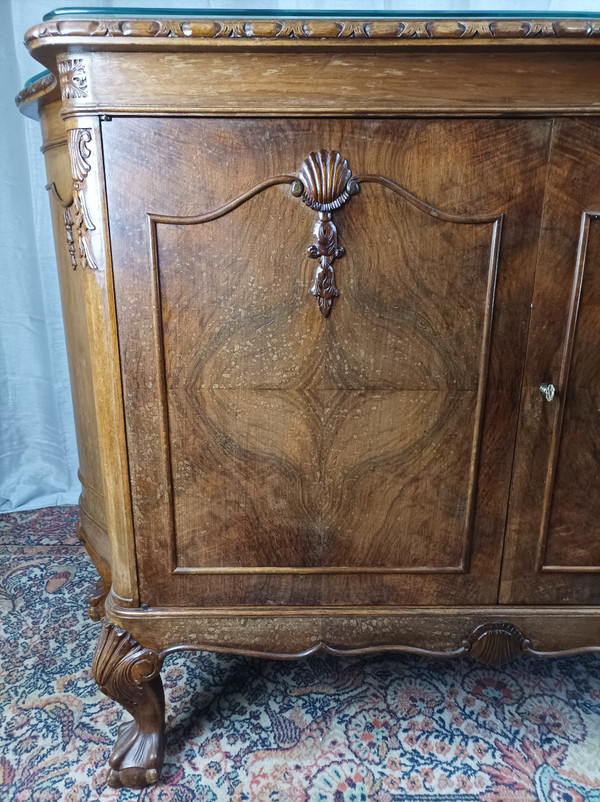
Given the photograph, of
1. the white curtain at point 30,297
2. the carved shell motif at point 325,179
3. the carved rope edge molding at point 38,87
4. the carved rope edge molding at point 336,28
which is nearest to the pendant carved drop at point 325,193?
the carved shell motif at point 325,179

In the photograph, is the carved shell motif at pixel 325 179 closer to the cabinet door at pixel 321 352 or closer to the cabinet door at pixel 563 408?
the cabinet door at pixel 321 352

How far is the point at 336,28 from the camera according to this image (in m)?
0.67

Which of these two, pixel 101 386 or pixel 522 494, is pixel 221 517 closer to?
pixel 101 386

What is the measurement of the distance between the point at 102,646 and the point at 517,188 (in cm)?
83

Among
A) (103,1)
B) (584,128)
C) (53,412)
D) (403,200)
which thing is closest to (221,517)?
(403,200)

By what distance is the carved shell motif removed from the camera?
72 cm

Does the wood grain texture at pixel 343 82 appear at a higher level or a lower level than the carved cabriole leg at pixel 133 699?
higher

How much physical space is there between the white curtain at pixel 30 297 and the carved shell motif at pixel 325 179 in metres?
0.87

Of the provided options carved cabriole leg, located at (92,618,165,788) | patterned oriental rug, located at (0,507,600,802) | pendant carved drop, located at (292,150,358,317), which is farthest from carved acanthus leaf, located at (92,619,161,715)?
pendant carved drop, located at (292,150,358,317)

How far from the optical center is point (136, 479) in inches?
32.8

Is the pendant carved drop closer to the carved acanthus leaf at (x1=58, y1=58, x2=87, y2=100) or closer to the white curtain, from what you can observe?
the carved acanthus leaf at (x1=58, y1=58, x2=87, y2=100)

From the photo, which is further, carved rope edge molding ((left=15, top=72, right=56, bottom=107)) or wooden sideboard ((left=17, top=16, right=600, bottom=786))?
carved rope edge molding ((left=15, top=72, right=56, bottom=107))

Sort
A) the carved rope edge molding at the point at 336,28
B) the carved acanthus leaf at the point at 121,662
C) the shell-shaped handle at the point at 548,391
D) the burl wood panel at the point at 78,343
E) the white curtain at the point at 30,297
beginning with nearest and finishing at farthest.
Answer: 1. the carved rope edge molding at the point at 336,28
2. the shell-shaped handle at the point at 548,391
3. the carved acanthus leaf at the point at 121,662
4. the burl wood panel at the point at 78,343
5. the white curtain at the point at 30,297

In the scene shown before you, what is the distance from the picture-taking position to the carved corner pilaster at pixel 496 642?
888 millimetres
